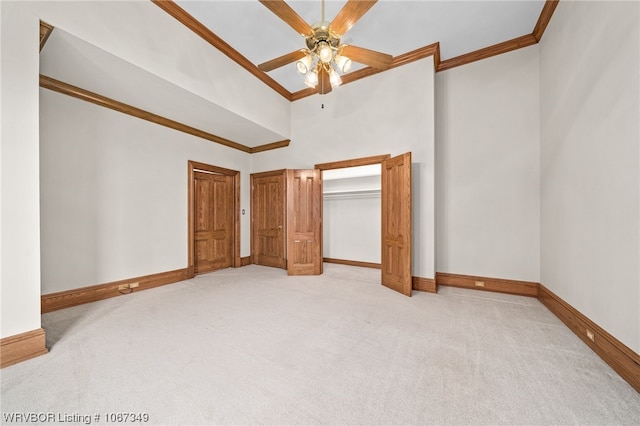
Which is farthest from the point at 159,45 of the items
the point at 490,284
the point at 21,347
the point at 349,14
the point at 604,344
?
the point at 490,284

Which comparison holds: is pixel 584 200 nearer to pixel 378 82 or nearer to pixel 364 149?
pixel 364 149

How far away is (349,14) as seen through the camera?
2150mm

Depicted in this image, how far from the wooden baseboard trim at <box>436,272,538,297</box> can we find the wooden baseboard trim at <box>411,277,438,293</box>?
15.1 inches

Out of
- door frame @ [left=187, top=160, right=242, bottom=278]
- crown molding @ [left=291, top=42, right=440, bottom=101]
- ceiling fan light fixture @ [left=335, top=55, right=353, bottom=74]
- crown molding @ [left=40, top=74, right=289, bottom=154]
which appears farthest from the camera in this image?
door frame @ [left=187, top=160, right=242, bottom=278]

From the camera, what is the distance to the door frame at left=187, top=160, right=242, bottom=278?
451 cm

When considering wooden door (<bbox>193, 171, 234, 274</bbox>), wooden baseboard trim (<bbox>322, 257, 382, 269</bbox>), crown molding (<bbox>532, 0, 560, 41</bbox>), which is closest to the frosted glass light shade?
crown molding (<bbox>532, 0, 560, 41</bbox>)

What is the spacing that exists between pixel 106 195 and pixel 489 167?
19.4 ft

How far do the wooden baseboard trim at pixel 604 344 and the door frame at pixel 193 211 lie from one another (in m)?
5.47

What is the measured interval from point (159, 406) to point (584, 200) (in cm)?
389

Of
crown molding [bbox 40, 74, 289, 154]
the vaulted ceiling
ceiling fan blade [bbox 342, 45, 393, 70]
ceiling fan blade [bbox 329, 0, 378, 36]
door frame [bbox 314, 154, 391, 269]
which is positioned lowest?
door frame [bbox 314, 154, 391, 269]

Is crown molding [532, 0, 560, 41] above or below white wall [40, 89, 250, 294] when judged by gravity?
above

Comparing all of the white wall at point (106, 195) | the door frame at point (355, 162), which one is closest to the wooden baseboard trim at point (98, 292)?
the white wall at point (106, 195)

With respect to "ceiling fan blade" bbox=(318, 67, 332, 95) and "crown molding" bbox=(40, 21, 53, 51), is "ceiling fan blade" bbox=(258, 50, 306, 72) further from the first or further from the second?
"crown molding" bbox=(40, 21, 53, 51)

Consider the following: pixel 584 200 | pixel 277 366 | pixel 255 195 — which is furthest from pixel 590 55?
pixel 255 195
